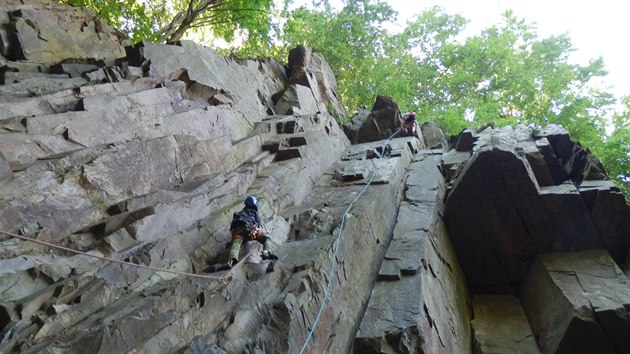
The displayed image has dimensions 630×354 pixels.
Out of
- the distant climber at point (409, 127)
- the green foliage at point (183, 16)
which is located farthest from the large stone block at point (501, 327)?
the green foliage at point (183, 16)

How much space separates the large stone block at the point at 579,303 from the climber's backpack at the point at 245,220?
7.54 meters

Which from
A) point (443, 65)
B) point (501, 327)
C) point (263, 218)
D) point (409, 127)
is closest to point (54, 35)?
point (263, 218)

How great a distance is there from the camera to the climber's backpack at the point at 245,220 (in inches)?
299

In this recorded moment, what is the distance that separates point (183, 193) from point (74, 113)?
→ 3.17 m

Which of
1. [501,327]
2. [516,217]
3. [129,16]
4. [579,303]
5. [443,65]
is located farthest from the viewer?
[443,65]

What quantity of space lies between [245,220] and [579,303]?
7912mm

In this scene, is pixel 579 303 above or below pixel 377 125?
below

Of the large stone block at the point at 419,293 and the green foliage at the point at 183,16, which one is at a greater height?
the green foliage at the point at 183,16

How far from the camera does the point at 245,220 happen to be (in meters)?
7.65

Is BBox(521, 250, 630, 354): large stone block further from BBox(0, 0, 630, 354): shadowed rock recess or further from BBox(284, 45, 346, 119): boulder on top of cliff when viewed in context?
BBox(284, 45, 346, 119): boulder on top of cliff

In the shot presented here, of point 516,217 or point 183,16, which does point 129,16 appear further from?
point 516,217

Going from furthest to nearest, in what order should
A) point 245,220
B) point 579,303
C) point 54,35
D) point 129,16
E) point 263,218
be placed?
1. point 129,16
2. point 54,35
3. point 263,218
4. point 579,303
5. point 245,220

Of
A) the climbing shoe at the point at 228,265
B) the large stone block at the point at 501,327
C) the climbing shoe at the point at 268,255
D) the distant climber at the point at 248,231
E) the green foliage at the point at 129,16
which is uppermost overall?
the green foliage at the point at 129,16

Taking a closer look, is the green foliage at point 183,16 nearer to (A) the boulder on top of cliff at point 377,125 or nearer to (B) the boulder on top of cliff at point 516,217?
(A) the boulder on top of cliff at point 377,125
